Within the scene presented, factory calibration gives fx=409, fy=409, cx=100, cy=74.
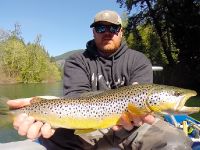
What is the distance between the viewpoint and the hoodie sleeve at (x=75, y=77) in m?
4.95

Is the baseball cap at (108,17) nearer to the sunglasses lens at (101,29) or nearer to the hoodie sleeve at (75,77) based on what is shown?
the sunglasses lens at (101,29)

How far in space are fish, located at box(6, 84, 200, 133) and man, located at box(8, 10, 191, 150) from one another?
1.04ft

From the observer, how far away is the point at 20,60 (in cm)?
8325

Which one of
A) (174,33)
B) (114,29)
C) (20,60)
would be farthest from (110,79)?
(20,60)

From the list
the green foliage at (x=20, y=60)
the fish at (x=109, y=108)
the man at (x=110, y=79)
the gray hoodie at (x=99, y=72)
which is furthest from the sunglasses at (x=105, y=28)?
the green foliage at (x=20, y=60)

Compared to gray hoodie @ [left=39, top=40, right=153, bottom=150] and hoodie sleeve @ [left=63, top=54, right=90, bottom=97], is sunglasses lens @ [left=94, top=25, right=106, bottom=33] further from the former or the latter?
hoodie sleeve @ [left=63, top=54, right=90, bottom=97]

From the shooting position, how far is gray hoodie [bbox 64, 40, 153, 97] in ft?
16.5

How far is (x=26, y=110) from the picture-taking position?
3.96m

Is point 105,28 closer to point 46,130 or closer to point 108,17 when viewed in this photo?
point 108,17

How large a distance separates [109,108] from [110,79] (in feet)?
4.18

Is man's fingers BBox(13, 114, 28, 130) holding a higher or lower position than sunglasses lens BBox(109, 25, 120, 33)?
lower

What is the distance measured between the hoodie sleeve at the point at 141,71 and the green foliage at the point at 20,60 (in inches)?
3055

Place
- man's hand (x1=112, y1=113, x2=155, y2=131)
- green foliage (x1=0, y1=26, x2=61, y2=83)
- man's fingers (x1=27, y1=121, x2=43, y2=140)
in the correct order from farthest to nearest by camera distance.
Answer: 1. green foliage (x1=0, y1=26, x2=61, y2=83)
2. man's hand (x1=112, y1=113, x2=155, y2=131)
3. man's fingers (x1=27, y1=121, x2=43, y2=140)

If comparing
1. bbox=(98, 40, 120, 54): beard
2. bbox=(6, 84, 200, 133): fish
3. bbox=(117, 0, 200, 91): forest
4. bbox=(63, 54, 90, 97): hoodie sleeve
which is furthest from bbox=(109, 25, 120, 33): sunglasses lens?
bbox=(117, 0, 200, 91): forest
